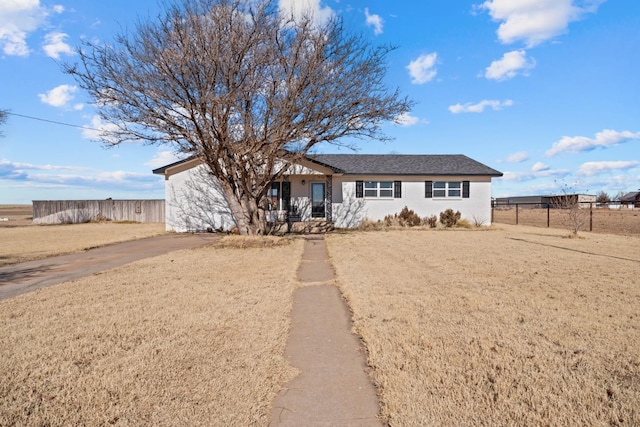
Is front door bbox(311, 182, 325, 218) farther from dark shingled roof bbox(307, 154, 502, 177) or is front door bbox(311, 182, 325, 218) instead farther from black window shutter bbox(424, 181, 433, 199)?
black window shutter bbox(424, 181, 433, 199)

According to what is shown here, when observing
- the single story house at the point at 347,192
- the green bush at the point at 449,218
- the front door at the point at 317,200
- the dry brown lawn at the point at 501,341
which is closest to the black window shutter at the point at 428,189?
Result: the single story house at the point at 347,192

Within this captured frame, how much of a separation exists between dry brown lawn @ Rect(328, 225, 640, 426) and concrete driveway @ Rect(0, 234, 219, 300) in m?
6.23

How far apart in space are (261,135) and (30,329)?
32.8 ft

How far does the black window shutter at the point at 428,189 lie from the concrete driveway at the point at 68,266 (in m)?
14.9

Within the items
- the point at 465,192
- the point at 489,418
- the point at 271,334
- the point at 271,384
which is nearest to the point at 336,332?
the point at 271,334

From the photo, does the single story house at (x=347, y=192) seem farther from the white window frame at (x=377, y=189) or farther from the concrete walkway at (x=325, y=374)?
the concrete walkway at (x=325, y=374)

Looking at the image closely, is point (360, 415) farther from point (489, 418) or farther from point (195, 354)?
point (195, 354)

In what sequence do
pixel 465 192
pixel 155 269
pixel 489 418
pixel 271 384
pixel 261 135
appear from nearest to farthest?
pixel 489 418, pixel 271 384, pixel 155 269, pixel 261 135, pixel 465 192

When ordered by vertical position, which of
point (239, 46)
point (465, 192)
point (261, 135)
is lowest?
point (465, 192)

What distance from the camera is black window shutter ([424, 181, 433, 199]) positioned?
24.0 m

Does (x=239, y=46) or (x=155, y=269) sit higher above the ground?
(x=239, y=46)

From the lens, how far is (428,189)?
2408 centimetres

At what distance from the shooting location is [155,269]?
31.1 ft

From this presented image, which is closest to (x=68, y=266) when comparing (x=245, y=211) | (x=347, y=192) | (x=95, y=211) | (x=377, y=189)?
(x=245, y=211)
